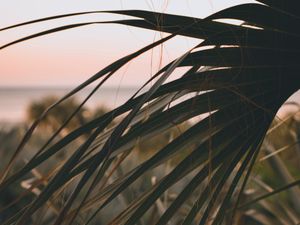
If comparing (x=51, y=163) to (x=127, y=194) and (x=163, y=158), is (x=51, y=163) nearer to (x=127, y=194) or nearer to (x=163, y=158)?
(x=127, y=194)

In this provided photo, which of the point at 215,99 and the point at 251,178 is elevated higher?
the point at 215,99

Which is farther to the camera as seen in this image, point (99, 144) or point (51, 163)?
point (51, 163)

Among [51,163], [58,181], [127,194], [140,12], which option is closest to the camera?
[58,181]

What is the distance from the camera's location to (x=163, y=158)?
636mm

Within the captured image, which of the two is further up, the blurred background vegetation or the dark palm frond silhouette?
the dark palm frond silhouette

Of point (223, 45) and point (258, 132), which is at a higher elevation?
point (223, 45)

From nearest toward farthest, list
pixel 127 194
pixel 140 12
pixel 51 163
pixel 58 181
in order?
1. pixel 58 181
2. pixel 140 12
3. pixel 127 194
4. pixel 51 163

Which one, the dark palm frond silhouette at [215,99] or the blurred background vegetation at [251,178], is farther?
the blurred background vegetation at [251,178]

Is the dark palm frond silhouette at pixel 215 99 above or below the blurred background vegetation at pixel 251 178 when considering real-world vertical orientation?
above

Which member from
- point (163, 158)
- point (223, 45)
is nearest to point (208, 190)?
point (163, 158)

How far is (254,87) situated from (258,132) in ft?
0.17

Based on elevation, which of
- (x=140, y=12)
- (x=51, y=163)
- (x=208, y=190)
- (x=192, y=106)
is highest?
(x=140, y=12)

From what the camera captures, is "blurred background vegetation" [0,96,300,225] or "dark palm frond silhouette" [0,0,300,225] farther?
"blurred background vegetation" [0,96,300,225]

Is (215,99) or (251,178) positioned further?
(251,178)
